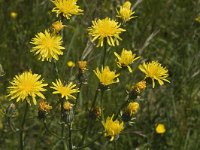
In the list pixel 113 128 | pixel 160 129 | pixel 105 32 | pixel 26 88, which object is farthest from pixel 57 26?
pixel 160 129

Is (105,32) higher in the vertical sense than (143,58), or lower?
lower

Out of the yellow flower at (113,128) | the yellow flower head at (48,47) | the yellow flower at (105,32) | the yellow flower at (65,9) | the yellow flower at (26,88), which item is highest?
the yellow flower at (65,9)

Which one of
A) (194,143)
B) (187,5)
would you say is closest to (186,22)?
(187,5)

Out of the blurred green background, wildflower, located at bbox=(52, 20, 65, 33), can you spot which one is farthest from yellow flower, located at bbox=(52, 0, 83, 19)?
the blurred green background

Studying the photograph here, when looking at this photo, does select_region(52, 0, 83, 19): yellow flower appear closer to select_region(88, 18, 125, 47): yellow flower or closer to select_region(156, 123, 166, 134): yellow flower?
select_region(88, 18, 125, 47): yellow flower

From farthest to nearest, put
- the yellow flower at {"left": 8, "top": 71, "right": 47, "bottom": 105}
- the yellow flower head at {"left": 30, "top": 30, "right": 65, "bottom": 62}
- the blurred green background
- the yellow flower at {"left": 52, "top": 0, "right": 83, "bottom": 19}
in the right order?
the blurred green background, the yellow flower at {"left": 52, "top": 0, "right": 83, "bottom": 19}, the yellow flower head at {"left": 30, "top": 30, "right": 65, "bottom": 62}, the yellow flower at {"left": 8, "top": 71, "right": 47, "bottom": 105}

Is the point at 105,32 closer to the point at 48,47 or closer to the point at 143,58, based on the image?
the point at 48,47

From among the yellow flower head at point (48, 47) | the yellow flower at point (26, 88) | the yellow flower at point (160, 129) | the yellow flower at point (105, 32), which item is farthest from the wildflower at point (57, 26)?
the yellow flower at point (160, 129)

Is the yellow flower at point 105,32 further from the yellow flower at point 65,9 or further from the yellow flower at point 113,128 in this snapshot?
the yellow flower at point 113,128
